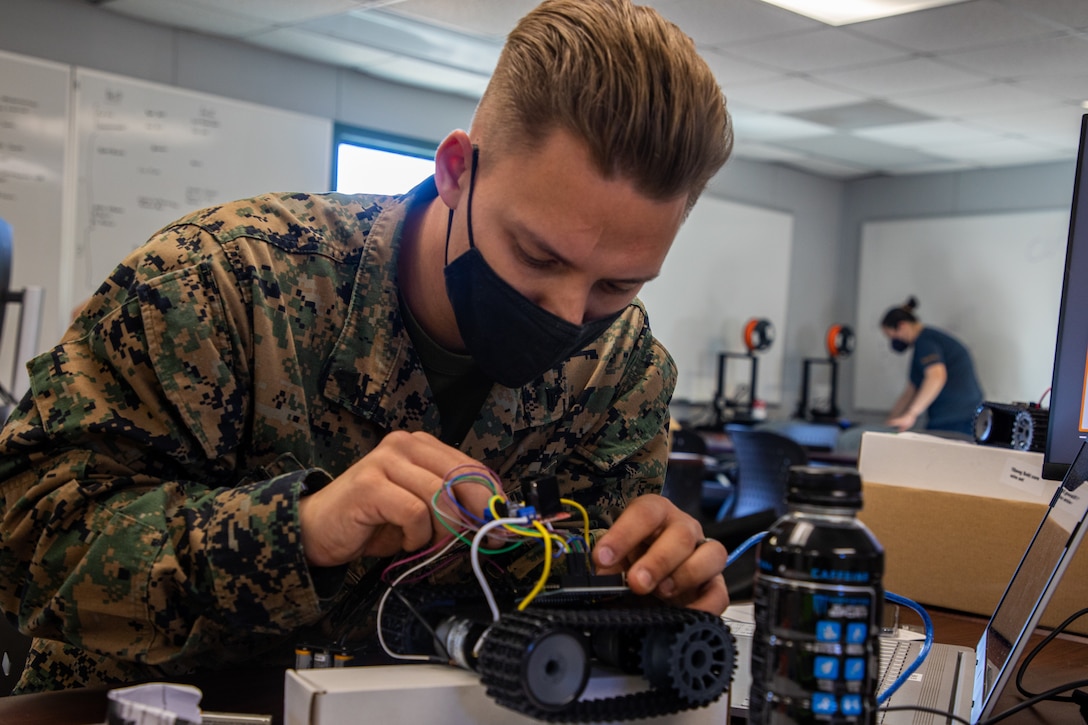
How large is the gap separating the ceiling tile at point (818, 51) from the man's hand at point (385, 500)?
4.60m

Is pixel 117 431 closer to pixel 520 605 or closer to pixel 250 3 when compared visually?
pixel 520 605

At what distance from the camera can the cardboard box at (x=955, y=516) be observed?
4.82 ft

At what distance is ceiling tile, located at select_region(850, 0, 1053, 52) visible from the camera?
453 cm

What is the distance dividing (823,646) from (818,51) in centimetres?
507

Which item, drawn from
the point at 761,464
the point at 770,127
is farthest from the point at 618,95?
the point at 770,127

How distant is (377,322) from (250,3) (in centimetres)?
423

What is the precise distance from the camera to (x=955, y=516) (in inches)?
59.9

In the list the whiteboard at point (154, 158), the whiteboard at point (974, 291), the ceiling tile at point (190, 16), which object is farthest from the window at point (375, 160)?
the whiteboard at point (974, 291)

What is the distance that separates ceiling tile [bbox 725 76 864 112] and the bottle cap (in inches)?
216

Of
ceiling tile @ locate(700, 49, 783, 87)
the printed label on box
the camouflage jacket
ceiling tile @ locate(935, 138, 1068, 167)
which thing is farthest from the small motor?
ceiling tile @ locate(935, 138, 1068, 167)

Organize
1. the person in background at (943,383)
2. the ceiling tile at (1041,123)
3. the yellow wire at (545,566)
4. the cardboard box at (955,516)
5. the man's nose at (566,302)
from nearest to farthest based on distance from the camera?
the yellow wire at (545,566) → the man's nose at (566,302) → the cardboard box at (955,516) → the ceiling tile at (1041,123) → the person in background at (943,383)

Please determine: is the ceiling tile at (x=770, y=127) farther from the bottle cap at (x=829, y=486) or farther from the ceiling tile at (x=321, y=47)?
the bottle cap at (x=829, y=486)

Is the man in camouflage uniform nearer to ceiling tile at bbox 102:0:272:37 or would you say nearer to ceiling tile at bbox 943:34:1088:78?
ceiling tile at bbox 102:0:272:37

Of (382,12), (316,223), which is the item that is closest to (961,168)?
(382,12)
